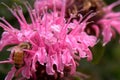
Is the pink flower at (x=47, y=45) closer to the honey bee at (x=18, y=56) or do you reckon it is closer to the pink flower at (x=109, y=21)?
the honey bee at (x=18, y=56)

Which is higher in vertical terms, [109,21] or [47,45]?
[109,21]

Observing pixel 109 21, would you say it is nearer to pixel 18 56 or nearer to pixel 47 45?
pixel 47 45

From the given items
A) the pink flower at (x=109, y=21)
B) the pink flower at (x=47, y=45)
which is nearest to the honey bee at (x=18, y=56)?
the pink flower at (x=47, y=45)

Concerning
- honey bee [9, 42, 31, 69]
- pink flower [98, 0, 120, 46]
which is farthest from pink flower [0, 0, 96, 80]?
pink flower [98, 0, 120, 46]

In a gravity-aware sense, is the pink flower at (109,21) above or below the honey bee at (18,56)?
above

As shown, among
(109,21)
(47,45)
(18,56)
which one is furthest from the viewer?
(109,21)

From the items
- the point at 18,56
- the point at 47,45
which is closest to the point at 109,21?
the point at 47,45

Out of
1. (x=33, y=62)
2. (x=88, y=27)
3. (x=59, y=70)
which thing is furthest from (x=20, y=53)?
(x=88, y=27)

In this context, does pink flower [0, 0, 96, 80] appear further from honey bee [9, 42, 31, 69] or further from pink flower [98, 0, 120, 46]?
pink flower [98, 0, 120, 46]
